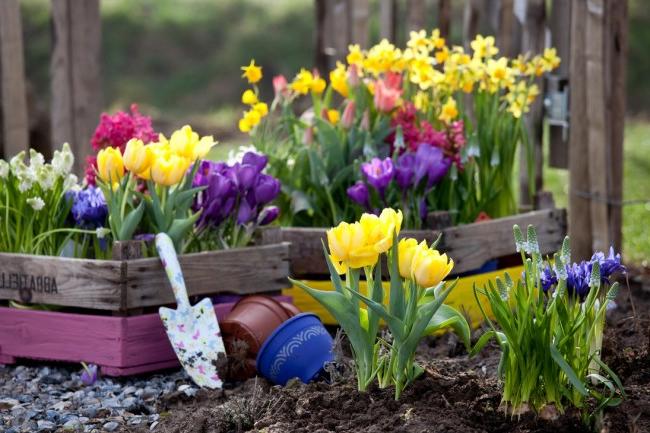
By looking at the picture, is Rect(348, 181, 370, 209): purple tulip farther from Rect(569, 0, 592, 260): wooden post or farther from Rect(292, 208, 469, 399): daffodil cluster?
Rect(569, 0, 592, 260): wooden post

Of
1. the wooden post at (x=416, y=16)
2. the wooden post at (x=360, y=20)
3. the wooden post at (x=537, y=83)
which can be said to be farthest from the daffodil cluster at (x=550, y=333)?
the wooden post at (x=360, y=20)

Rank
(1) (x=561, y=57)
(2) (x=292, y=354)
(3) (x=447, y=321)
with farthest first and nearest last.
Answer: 1. (1) (x=561, y=57)
2. (2) (x=292, y=354)
3. (3) (x=447, y=321)

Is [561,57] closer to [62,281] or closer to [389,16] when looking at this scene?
[389,16]

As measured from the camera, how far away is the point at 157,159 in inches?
119

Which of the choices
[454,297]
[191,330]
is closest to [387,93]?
[454,297]

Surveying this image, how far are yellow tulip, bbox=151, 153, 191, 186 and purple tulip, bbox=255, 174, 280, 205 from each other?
303 mm

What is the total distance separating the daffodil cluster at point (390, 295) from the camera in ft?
7.40

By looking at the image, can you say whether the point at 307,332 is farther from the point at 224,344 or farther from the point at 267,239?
the point at 267,239

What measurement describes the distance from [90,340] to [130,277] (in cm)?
23

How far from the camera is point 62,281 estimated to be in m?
3.16

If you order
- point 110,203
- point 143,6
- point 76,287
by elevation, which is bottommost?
point 76,287

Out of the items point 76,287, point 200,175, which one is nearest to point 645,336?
point 200,175

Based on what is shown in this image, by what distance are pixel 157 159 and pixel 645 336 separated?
143cm

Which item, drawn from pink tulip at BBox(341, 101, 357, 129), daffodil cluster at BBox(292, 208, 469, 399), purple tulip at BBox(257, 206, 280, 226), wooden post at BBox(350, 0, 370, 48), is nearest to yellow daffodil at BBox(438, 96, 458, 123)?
pink tulip at BBox(341, 101, 357, 129)
